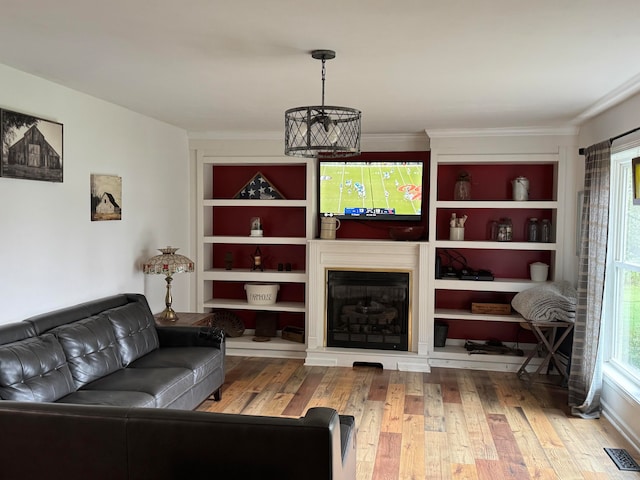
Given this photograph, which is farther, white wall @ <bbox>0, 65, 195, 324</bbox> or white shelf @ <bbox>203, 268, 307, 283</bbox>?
white shelf @ <bbox>203, 268, 307, 283</bbox>

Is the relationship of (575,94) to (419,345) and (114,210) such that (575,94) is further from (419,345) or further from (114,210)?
(114,210)

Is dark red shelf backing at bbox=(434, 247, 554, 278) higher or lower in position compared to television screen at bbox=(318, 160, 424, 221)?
lower

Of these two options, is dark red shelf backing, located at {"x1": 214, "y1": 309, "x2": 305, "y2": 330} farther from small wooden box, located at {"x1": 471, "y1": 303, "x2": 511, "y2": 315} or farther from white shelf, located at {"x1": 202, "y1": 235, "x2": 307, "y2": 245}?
small wooden box, located at {"x1": 471, "y1": 303, "x2": 511, "y2": 315}

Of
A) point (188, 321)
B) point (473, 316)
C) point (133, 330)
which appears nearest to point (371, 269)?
point (473, 316)

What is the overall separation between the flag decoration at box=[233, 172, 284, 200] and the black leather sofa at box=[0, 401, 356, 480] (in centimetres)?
435

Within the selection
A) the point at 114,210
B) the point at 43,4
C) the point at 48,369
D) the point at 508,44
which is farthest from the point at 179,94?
the point at 508,44

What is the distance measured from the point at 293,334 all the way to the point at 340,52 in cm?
394

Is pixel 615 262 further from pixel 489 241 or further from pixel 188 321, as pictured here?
pixel 188 321

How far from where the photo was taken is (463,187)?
6.07 metres

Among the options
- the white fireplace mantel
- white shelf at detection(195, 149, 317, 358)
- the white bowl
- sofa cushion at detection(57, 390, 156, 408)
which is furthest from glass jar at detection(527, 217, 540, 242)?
sofa cushion at detection(57, 390, 156, 408)

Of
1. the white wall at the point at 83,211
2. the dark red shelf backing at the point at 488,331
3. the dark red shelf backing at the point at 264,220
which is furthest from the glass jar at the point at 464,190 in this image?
the white wall at the point at 83,211

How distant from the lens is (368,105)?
182 inches

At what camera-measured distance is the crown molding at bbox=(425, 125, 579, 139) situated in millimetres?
5605

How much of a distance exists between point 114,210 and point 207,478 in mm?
3083
